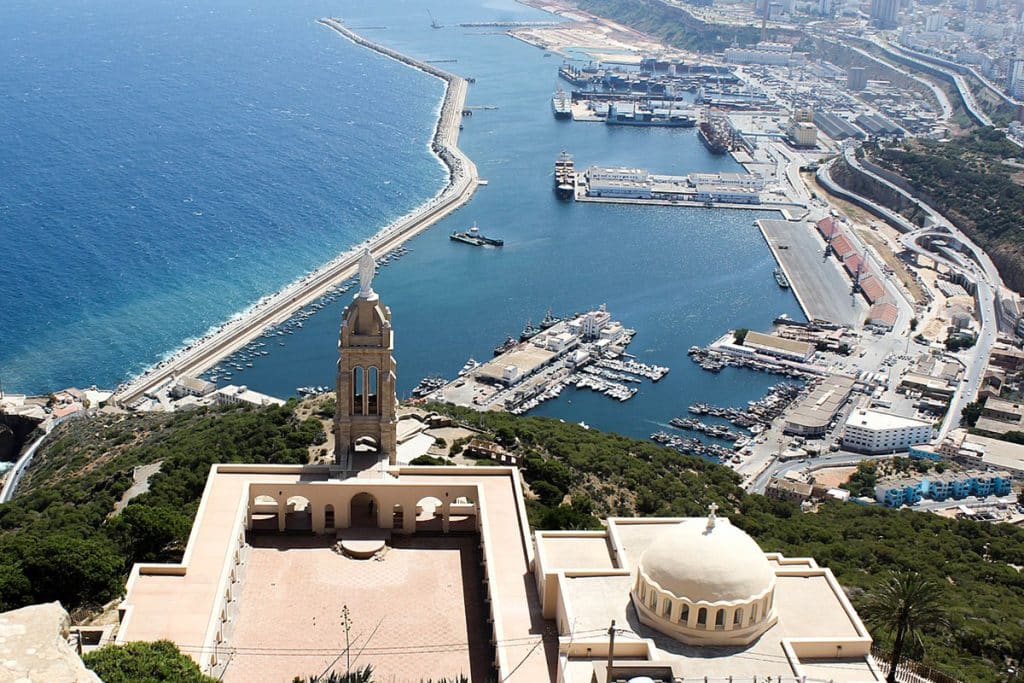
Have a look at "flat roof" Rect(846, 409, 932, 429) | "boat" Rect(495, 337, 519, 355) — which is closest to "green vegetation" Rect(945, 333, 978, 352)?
"flat roof" Rect(846, 409, 932, 429)

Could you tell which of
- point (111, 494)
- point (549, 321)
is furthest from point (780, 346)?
point (111, 494)

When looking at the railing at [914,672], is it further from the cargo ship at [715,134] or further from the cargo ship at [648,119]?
the cargo ship at [648,119]

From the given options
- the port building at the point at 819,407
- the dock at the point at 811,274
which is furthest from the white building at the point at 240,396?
the dock at the point at 811,274

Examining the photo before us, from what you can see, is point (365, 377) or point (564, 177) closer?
point (365, 377)

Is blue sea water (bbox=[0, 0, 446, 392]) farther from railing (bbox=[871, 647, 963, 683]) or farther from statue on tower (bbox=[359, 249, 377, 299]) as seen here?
railing (bbox=[871, 647, 963, 683])

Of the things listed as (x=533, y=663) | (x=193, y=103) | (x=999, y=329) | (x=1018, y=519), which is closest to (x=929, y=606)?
(x=533, y=663)

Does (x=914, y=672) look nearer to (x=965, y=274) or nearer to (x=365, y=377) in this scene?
(x=365, y=377)
